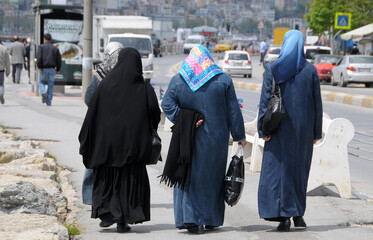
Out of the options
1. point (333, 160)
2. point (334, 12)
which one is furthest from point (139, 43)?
point (333, 160)

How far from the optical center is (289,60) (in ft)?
22.9

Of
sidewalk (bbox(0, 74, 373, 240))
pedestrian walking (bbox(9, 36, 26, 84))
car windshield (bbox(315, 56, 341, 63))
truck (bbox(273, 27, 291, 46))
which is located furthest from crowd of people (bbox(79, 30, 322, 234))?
truck (bbox(273, 27, 291, 46))

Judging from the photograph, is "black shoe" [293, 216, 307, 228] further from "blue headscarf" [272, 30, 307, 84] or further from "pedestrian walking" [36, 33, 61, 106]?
"pedestrian walking" [36, 33, 61, 106]

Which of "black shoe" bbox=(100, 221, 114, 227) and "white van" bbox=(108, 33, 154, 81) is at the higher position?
"black shoe" bbox=(100, 221, 114, 227)

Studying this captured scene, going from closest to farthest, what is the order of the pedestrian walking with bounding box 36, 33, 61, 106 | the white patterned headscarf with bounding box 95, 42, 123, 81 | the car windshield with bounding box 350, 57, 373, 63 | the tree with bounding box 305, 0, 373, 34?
the white patterned headscarf with bounding box 95, 42, 123, 81 → the pedestrian walking with bounding box 36, 33, 61, 106 → the car windshield with bounding box 350, 57, 373, 63 → the tree with bounding box 305, 0, 373, 34

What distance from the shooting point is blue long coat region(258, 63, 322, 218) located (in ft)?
22.8

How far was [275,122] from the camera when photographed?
690cm

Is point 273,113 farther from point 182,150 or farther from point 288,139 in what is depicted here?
point 182,150

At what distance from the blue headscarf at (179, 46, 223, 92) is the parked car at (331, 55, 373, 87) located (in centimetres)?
2750

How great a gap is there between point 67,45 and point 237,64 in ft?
68.8

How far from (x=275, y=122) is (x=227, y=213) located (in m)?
1.49

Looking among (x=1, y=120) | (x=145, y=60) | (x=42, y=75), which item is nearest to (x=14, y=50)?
(x=145, y=60)

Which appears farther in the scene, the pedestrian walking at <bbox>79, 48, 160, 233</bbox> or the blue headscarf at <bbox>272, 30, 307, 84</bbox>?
the blue headscarf at <bbox>272, 30, 307, 84</bbox>

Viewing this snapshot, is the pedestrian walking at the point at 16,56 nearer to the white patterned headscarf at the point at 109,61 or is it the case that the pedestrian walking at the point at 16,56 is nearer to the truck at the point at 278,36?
the white patterned headscarf at the point at 109,61
